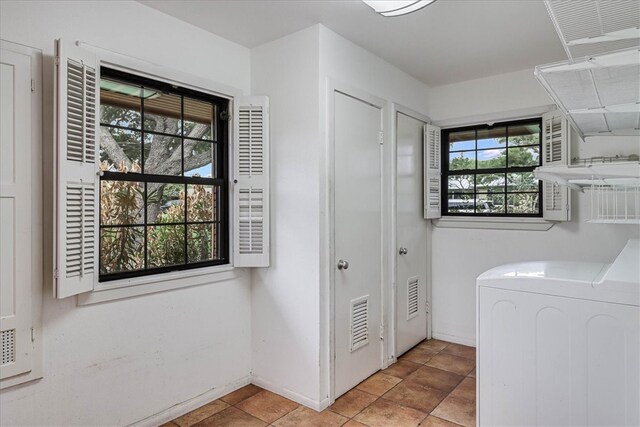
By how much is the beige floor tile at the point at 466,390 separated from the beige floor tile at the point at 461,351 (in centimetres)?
52

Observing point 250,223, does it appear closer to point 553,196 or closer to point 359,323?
point 359,323

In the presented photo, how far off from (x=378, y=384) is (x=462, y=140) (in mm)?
2536

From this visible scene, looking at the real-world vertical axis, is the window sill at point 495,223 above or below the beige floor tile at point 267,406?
above

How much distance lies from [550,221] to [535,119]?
945mm

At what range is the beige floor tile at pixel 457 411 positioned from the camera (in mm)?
2537

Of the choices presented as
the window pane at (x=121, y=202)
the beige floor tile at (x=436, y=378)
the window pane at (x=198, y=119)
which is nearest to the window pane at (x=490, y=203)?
the beige floor tile at (x=436, y=378)

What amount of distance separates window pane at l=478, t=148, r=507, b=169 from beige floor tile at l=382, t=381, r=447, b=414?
85.1 inches

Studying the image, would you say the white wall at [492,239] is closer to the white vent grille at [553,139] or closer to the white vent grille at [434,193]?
the white vent grille at [553,139]

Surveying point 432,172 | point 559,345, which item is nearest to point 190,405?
point 559,345

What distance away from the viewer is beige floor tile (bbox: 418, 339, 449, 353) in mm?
3842

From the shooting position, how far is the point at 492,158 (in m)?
3.83

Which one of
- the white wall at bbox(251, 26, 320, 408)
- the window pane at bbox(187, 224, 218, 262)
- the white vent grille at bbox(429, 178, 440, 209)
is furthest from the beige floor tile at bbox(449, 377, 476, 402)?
the window pane at bbox(187, 224, 218, 262)

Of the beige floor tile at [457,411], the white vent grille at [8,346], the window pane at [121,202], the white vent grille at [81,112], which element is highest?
the white vent grille at [81,112]

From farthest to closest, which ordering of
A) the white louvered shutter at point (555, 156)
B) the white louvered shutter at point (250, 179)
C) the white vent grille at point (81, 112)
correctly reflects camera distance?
the white louvered shutter at point (555, 156), the white louvered shutter at point (250, 179), the white vent grille at point (81, 112)
